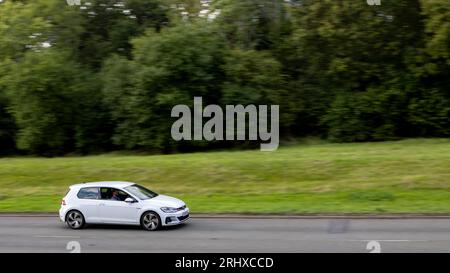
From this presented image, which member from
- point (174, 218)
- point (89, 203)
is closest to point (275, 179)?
point (174, 218)

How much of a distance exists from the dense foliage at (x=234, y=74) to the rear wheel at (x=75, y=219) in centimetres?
1906

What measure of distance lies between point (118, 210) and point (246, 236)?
395cm

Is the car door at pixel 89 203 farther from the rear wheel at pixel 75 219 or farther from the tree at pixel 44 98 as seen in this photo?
the tree at pixel 44 98

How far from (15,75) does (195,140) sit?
41.4 feet

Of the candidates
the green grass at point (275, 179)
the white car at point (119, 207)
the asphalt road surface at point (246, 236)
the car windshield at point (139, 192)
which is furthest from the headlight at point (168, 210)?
the green grass at point (275, 179)

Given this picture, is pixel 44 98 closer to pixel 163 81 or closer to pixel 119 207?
pixel 163 81

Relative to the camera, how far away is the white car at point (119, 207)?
16562 millimetres

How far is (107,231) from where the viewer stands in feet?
55.1

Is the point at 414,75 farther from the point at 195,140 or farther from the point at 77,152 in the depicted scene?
the point at 77,152

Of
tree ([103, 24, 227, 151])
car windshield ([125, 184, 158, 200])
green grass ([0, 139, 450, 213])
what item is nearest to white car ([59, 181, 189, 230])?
car windshield ([125, 184, 158, 200])

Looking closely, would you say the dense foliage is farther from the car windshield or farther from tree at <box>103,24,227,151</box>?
the car windshield

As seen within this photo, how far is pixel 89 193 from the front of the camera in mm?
17438

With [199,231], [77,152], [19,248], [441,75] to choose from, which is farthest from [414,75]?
[19,248]

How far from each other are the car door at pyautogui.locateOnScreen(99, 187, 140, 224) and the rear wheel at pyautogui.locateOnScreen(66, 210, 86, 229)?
75 cm
